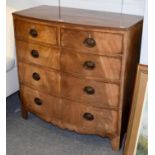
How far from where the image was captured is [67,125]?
2.03m

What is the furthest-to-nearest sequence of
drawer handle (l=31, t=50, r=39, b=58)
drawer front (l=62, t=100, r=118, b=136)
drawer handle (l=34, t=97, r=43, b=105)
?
drawer handle (l=34, t=97, r=43, b=105), drawer handle (l=31, t=50, r=39, b=58), drawer front (l=62, t=100, r=118, b=136)

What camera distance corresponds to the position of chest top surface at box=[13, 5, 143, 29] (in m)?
1.69

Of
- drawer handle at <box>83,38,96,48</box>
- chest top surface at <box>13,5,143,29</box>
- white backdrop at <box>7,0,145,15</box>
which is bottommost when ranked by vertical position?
drawer handle at <box>83,38,96,48</box>

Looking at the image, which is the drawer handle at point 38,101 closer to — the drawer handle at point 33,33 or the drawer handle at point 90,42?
the drawer handle at point 33,33

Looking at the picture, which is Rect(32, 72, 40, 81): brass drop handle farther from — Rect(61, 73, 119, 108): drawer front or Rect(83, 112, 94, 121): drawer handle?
Rect(83, 112, 94, 121): drawer handle

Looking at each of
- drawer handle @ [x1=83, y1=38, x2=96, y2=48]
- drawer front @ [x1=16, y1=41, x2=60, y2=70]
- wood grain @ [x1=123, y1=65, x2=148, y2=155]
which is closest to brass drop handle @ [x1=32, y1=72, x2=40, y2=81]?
drawer front @ [x1=16, y1=41, x2=60, y2=70]

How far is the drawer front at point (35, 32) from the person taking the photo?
1802 millimetres

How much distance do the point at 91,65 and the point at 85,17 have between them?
0.36 m

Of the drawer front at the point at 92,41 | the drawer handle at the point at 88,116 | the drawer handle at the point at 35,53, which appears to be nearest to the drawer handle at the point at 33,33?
the drawer handle at the point at 35,53

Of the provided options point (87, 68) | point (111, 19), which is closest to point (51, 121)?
point (87, 68)

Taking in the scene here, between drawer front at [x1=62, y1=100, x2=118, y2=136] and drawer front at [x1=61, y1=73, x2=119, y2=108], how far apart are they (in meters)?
0.05
